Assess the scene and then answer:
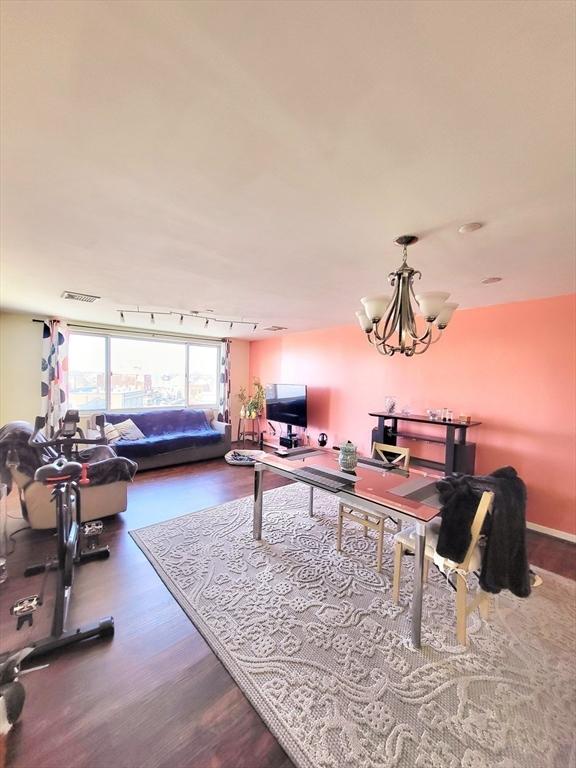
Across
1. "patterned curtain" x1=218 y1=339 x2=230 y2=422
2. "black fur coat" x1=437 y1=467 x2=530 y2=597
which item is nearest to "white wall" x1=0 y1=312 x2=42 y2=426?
"patterned curtain" x1=218 y1=339 x2=230 y2=422

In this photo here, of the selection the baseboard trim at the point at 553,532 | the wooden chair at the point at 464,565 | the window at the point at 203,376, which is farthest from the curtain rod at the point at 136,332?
the baseboard trim at the point at 553,532

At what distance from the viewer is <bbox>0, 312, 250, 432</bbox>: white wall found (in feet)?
14.9

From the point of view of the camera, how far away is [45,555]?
2508 mm

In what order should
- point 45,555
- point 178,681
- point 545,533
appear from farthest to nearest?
point 545,533
point 45,555
point 178,681

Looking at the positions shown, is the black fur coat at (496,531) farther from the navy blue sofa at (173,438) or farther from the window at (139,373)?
the window at (139,373)

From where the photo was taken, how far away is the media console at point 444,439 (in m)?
3.34

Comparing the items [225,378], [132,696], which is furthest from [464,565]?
[225,378]

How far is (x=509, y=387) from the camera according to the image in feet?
10.8

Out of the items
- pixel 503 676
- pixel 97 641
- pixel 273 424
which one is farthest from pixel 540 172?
pixel 273 424

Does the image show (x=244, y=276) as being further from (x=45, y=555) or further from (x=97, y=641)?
(x=45, y=555)

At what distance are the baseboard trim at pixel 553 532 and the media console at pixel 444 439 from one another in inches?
28.5

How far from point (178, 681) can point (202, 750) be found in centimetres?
35

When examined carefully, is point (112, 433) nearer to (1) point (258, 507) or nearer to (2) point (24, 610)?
(1) point (258, 507)

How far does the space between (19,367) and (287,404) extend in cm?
429
